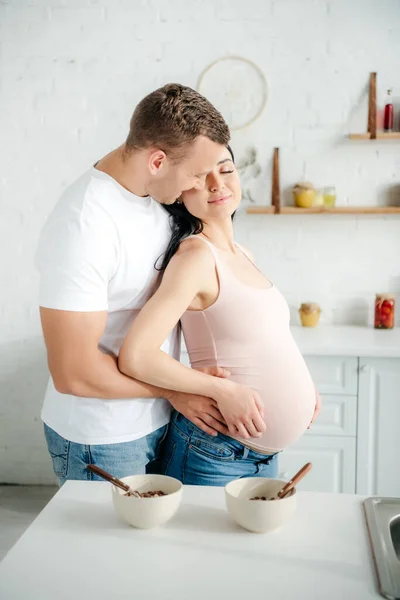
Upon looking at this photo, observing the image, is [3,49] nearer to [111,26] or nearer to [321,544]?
[111,26]

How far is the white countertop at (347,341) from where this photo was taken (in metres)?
2.76

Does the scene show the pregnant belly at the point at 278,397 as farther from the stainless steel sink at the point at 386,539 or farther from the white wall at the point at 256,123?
the white wall at the point at 256,123

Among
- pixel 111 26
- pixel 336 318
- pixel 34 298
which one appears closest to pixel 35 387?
pixel 34 298

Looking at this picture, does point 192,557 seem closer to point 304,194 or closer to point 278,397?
point 278,397

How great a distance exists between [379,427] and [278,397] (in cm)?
145

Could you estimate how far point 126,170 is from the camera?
144 cm

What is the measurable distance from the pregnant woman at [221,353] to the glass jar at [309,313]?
1664mm

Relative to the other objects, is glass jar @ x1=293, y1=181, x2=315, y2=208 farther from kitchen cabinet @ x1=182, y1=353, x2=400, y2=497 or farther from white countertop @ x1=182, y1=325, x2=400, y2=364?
kitchen cabinet @ x1=182, y1=353, x2=400, y2=497

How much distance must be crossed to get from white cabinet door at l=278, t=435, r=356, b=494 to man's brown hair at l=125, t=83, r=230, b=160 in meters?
1.77

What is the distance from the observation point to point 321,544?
106 centimetres

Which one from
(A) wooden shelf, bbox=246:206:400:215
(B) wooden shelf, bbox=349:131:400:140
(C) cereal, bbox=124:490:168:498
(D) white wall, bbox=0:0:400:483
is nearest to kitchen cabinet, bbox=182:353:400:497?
(D) white wall, bbox=0:0:400:483

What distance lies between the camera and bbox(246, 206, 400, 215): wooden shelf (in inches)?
125

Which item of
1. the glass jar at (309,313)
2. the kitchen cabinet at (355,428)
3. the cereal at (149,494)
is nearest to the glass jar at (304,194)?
the glass jar at (309,313)

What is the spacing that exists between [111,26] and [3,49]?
56cm
